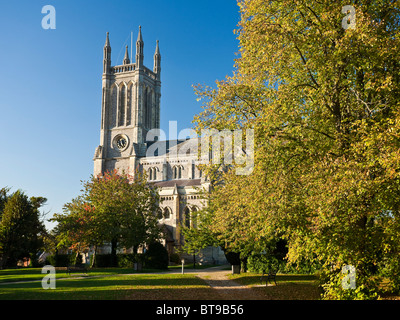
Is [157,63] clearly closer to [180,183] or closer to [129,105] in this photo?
[129,105]

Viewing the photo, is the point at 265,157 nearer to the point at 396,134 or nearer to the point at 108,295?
the point at 396,134

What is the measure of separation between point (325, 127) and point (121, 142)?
60.6m

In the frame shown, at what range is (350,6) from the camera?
12.6m

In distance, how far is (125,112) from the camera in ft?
239

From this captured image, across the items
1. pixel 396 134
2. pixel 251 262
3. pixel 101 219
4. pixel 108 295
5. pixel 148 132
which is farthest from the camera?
pixel 148 132

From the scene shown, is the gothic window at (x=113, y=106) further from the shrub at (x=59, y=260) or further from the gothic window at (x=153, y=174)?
the shrub at (x=59, y=260)

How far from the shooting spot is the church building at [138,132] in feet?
212

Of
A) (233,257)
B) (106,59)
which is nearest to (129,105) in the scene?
(106,59)

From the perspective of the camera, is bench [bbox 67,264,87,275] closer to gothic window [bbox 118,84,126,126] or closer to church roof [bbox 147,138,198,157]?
church roof [bbox 147,138,198,157]

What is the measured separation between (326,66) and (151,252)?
90.3 feet

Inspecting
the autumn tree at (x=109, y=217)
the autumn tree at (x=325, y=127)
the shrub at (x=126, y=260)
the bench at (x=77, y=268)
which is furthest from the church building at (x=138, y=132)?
the autumn tree at (x=325, y=127)

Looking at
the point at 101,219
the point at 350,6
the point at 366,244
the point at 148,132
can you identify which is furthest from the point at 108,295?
the point at 148,132

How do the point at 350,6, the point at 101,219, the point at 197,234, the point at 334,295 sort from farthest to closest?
the point at 101,219, the point at 197,234, the point at 350,6, the point at 334,295

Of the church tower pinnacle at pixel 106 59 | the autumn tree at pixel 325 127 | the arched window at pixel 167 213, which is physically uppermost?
the church tower pinnacle at pixel 106 59
